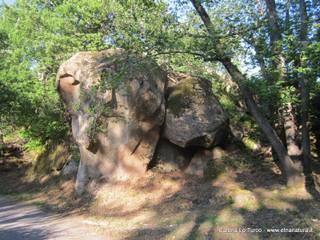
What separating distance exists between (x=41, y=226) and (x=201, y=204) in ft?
15.7

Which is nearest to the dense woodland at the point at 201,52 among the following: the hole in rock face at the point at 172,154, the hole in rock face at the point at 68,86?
the hole in rock face at the point at 68,86

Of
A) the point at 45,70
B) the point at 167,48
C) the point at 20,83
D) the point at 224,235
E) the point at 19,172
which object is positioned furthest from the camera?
the point at 19,172

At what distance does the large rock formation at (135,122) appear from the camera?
14.8 m

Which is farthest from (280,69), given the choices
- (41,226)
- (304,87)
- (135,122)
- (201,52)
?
(41,226)

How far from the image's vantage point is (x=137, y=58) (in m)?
10.9

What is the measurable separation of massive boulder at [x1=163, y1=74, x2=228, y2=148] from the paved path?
505 centimetres

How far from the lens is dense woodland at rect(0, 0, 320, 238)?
32.6 feet

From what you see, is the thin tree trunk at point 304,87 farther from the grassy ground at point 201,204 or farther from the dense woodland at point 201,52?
the grassy ground at point 201,204

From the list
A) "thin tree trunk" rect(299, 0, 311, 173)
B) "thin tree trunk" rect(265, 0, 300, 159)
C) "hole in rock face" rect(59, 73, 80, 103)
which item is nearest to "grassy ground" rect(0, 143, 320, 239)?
"thin tree trunk" rect(299, 0, 311, 173)

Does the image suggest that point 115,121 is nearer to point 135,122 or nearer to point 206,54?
point 135,122

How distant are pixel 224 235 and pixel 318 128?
9.02 meters

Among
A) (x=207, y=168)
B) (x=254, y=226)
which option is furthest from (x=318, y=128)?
(x=254, y=226)

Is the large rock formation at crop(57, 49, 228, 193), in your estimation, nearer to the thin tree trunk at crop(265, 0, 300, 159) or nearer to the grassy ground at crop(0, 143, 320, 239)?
the grassy ground at crop(0, 143, 320, 239)

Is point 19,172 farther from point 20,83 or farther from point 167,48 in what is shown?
point 167,48
